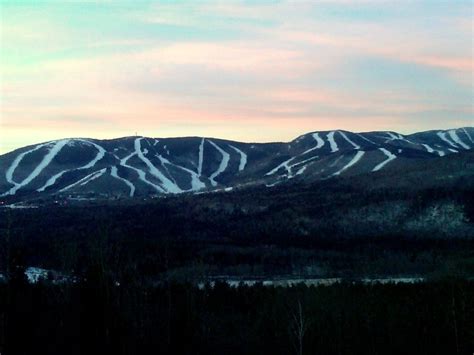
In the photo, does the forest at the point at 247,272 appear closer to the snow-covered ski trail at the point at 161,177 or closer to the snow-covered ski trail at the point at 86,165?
the snow-covered ski trail at the point at 86,165

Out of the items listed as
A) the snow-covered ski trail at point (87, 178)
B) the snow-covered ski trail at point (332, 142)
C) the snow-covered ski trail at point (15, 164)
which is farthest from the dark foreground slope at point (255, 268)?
the snow-covered ski trail at point (332, 142)

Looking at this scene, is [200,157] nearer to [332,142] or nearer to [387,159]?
[332,142]

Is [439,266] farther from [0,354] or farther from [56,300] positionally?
[0,354]

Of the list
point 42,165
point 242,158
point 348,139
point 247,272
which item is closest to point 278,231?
point 247,272

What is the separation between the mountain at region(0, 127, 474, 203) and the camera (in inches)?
5084

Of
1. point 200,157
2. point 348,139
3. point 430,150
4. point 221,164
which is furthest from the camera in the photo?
point 348,139

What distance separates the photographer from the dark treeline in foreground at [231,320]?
85.1 ft

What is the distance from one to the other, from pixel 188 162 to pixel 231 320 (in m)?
129

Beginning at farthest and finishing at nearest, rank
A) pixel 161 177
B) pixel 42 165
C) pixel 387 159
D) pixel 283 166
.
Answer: pixel 42 165
pixel 283 166
pixel 161 177
pixel 387 159

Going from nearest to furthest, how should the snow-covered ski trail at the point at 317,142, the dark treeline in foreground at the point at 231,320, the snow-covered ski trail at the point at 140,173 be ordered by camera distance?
the dark treeline in foreground at the point at 231,320
the snow-covered ski trail at the point at 140,173
the snow-covered ski trail at the point at 317,142

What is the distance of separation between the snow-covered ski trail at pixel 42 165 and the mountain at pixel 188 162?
19 cm

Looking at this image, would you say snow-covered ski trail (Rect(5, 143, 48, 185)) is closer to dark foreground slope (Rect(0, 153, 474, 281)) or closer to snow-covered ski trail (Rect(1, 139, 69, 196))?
snow-covered ski trail (Rect(1, 139, 69, 196))

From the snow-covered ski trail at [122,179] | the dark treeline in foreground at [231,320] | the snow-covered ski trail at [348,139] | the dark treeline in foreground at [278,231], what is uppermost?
the snow-covered ski trail at [348,139]

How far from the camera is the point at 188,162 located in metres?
164
